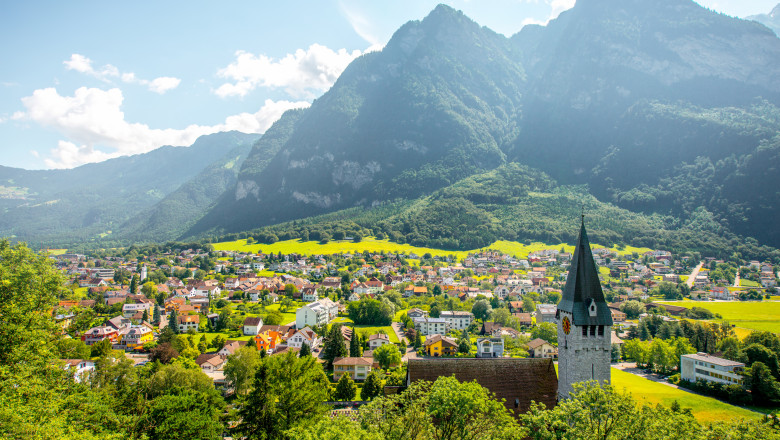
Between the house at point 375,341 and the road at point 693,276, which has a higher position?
the road at point 693,276

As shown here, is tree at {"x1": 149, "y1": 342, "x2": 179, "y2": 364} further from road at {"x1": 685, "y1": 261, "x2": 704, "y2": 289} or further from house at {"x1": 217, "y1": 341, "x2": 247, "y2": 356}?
road at {"x1": 685, "y1": 261, "x2": 704, "y2": 289}

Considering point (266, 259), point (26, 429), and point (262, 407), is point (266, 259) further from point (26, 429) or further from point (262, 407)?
point (26, 429)

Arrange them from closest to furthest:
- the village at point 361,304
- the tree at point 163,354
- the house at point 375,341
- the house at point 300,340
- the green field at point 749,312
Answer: the tree at point 163,354 < the village at point 361,304 < the house at point 375,341 < the house at point 300,340 < the green field at point 749,312

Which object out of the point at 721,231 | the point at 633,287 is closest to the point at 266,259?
the point at 633,287

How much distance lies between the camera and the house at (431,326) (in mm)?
77688

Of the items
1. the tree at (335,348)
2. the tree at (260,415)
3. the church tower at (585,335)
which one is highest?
the church tower at (585,335)

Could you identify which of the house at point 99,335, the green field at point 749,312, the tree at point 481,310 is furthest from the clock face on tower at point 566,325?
the green field at point 749,312

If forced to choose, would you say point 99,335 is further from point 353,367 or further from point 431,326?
point 431,326

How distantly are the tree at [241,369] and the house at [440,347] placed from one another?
27.5m

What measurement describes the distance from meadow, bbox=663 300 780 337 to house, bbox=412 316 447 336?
47.1 metres

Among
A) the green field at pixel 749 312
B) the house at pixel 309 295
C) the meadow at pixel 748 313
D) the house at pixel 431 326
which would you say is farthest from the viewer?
the house at pixel 309 295

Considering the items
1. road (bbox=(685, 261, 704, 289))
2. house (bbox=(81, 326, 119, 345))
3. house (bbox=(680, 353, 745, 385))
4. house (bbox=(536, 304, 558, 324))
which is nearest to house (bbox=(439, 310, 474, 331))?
house (bbox=(536, 304, 558, 324))

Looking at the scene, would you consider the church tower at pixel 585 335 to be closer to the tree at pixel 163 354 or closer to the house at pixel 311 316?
the tree at pixel 163 354

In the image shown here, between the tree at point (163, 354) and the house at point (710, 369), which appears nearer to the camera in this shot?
the house at point (710, 369)
